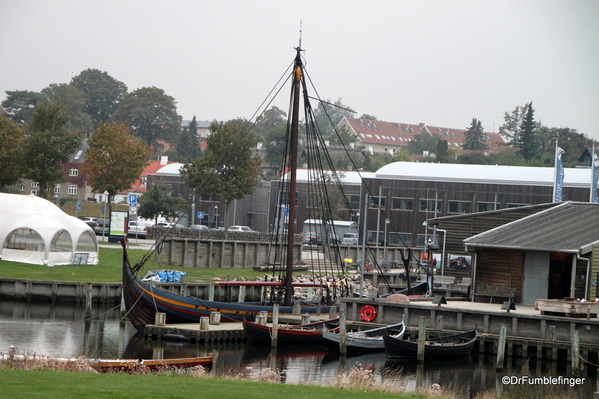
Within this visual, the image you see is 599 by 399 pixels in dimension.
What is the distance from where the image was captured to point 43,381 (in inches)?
712

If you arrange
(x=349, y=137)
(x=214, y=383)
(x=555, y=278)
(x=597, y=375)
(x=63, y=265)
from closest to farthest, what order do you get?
(x=214, y=383) < (x=597, y=375) < (x=555, y=278) < (x=63, y=265) < (x=349, y=137)

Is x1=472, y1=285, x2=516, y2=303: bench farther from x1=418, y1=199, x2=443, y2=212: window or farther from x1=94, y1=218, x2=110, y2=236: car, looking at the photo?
x1=418, y1=199, x2=443, y2=212: window

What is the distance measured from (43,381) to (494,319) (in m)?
22.2

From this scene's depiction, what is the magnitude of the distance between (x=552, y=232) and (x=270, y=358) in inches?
673

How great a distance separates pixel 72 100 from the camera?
555ft

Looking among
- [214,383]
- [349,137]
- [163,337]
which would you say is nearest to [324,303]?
[163,337]

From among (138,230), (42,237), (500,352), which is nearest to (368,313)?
(500,352)

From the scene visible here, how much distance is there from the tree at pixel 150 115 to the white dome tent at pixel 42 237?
108 metres

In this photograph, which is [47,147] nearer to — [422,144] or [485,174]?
[485,174]

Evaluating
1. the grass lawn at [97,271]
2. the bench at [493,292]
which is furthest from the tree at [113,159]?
the bench at [493,292]

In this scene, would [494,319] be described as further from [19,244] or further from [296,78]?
[19,244]

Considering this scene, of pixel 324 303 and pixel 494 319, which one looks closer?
pixel 494 319

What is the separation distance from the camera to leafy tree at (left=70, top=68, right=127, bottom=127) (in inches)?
7146

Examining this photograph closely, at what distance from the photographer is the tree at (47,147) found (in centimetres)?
6681
